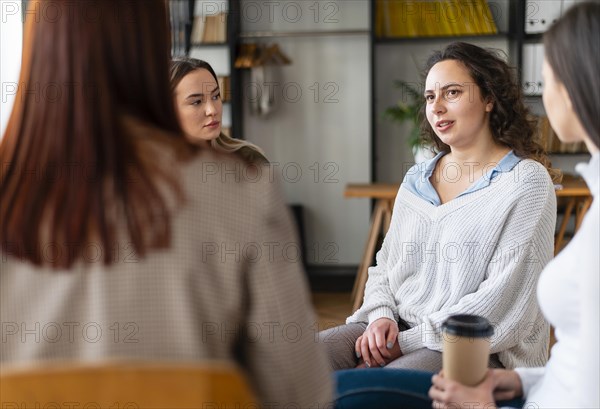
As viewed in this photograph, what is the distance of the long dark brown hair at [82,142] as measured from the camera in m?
0.92

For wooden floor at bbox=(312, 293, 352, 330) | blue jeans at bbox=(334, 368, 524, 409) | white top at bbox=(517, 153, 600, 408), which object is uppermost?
white top at bbox=(517, 153, 600, 408)

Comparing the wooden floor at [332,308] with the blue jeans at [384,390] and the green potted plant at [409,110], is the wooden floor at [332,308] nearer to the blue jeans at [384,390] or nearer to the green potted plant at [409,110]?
the green potted plant at [409,110]

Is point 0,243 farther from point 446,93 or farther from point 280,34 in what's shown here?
point 280,34

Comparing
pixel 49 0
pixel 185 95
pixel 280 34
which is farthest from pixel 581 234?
pixel 280 34

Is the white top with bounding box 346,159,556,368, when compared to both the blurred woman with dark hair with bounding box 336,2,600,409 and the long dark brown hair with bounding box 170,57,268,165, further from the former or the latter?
the long dark brown hair with bounding box 170,57,268,165

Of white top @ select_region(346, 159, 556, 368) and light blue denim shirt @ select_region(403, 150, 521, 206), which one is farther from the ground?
light blue denim shirt @ select_region(403, 150, 521, 206)

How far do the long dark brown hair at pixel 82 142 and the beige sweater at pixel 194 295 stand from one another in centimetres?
2

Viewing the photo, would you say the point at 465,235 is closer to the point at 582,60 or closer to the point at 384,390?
the point at 384,390

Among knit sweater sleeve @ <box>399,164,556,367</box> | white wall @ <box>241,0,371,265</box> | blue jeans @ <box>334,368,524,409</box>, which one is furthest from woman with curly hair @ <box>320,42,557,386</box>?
white wall @ <box>241,0,371,265</box>

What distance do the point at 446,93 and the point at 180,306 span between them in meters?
1.43

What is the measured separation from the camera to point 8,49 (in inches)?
124

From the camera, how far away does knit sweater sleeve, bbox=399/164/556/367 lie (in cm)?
187

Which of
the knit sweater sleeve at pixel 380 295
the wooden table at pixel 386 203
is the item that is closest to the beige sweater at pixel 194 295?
the knit sweater sleeve at pixel 380 295

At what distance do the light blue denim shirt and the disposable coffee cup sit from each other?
Answer: 772mm
